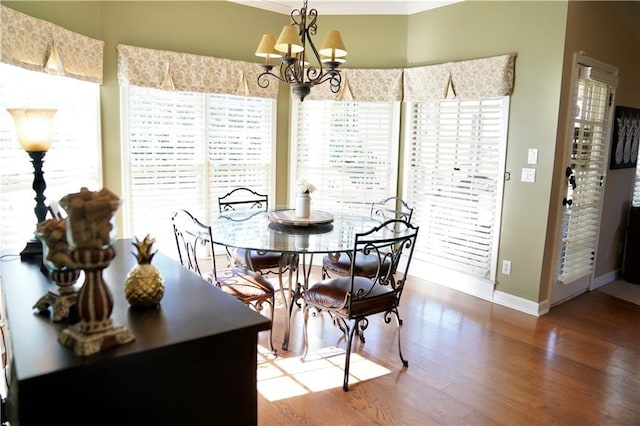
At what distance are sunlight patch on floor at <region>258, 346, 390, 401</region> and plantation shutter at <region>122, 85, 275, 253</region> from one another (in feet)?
6.36

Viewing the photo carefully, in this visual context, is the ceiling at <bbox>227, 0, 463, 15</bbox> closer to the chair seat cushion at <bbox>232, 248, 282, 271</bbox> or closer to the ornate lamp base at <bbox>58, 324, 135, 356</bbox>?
the chair seat cushion at <bbox>232, 248, 282, 271</bbox>

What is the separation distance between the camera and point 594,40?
3.88 m

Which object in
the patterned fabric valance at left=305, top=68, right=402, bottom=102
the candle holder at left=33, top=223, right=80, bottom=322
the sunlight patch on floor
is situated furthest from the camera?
the patterned fabric valance at left=305, top=68, right=402, bottom=102

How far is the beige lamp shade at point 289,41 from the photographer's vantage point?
274 centimetres

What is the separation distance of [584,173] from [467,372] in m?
2.38

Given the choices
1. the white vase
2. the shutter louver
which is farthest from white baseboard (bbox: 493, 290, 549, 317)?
the white vase

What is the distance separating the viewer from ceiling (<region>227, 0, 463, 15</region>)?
458 centimetres

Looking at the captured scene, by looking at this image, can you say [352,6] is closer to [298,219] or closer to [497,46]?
[497,46]

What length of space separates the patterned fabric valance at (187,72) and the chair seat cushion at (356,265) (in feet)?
6.77

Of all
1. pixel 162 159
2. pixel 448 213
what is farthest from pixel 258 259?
pixel 448 213

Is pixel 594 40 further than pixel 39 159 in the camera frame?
Yes

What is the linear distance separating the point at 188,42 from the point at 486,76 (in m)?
2.76

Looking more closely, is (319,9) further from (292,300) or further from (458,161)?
(292,300)

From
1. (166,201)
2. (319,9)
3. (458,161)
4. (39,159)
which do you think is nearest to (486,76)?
(458,161)
